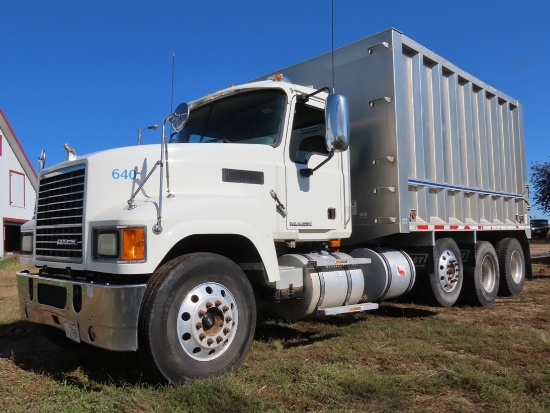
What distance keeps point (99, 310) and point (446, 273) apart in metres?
5.47

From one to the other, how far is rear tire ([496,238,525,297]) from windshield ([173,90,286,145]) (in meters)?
6.17

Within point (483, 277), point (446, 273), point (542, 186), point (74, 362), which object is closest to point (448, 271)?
point (446, 273)

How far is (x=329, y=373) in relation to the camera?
409 cm

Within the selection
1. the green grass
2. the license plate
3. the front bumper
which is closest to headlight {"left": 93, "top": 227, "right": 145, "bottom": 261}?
the front bumper

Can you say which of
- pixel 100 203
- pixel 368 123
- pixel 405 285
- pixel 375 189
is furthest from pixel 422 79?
pixel 100 203

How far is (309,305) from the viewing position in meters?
5.08

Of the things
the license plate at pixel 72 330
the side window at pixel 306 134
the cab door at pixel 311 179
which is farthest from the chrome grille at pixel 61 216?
the side window at pixel 306 134

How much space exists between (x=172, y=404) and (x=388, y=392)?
5.30ft

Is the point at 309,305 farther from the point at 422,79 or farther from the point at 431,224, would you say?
the point at 422,79

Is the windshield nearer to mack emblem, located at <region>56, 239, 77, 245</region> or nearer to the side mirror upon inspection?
the side mirror

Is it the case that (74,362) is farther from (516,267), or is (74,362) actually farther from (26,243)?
(516,267)

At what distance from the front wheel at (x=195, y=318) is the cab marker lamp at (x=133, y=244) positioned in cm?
26

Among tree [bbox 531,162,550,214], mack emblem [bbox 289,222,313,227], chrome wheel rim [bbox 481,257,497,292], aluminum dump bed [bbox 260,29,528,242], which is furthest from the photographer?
tree [bbox 531,162,550,214]

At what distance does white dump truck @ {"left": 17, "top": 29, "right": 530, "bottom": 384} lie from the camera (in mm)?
3783
